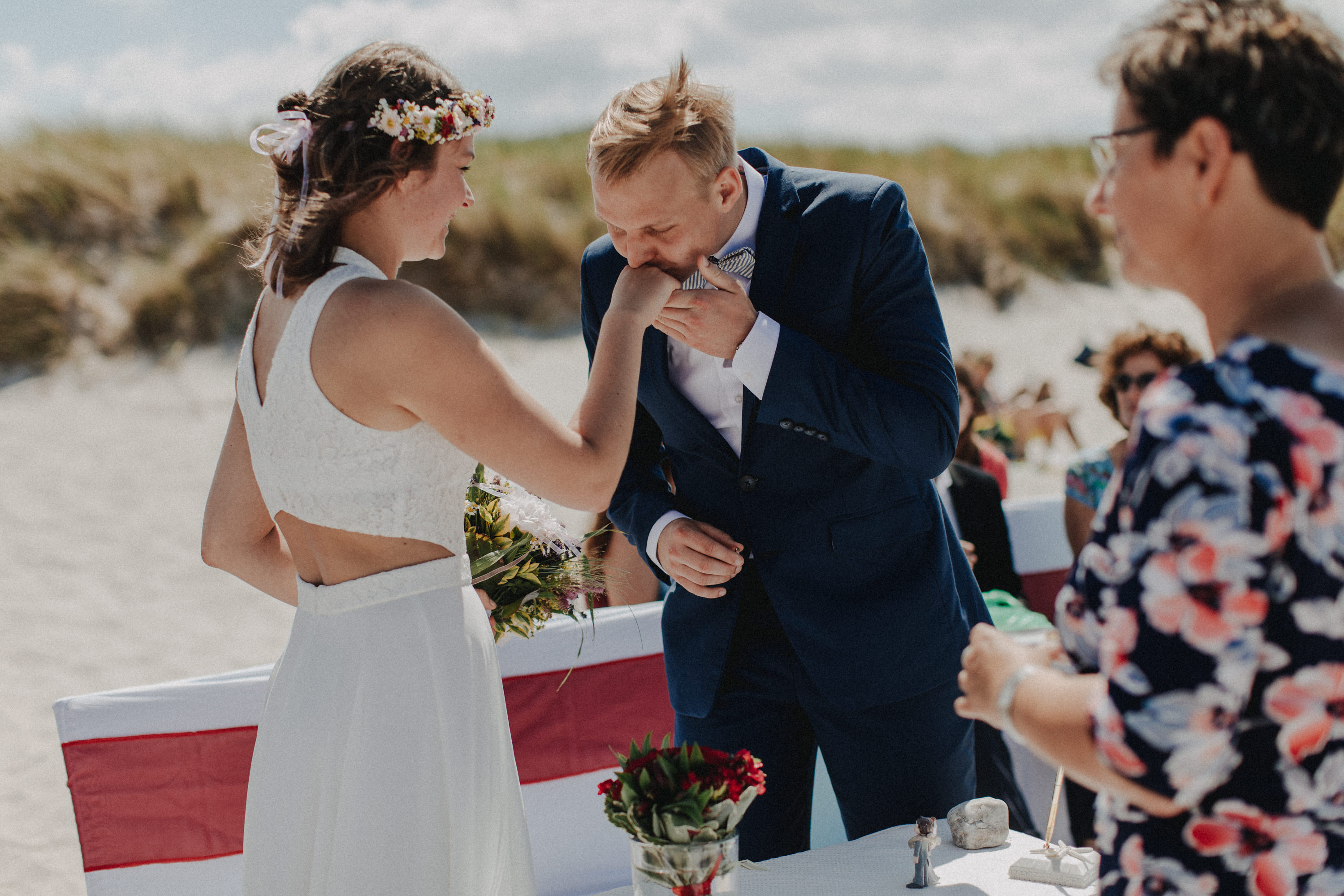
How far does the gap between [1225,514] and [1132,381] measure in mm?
3884

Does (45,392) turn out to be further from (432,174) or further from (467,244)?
(432,174)

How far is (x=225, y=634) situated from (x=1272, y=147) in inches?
356

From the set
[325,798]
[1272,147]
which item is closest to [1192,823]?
[1272,147]

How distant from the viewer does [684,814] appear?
5.65ft

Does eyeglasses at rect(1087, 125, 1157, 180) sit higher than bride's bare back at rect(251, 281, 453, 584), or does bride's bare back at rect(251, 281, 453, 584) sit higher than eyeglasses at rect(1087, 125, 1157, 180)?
eyeglasses at rect(1087, 125, 1157, 180)

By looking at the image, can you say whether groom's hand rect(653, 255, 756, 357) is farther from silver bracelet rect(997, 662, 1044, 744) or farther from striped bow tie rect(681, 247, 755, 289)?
silver bracelet rect(997, 662, 1044, 744)

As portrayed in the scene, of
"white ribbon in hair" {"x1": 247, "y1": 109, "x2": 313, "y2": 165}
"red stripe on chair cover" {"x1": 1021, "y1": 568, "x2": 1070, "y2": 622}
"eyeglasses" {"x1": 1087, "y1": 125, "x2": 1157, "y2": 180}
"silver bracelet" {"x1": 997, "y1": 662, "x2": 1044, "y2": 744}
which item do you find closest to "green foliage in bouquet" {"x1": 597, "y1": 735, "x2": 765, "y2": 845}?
"silver bracelet" {"x1": 997, "y1": 662, "x2": 1044, "y2": 744}

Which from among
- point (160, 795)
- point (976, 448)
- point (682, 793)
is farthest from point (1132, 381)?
point (160, 795)

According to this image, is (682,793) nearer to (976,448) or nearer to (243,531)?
(243,531)

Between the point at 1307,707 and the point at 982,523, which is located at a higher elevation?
the point at 1307,707

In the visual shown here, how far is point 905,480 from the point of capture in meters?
2.32

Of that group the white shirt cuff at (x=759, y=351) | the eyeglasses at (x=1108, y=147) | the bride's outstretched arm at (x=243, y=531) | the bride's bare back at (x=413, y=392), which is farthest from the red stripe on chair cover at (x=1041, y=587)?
the eyeglasses at (x=1108, y=147)

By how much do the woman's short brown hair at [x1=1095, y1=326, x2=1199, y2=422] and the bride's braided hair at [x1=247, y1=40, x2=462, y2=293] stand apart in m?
3.60

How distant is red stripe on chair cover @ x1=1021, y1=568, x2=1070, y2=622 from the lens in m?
5.28
